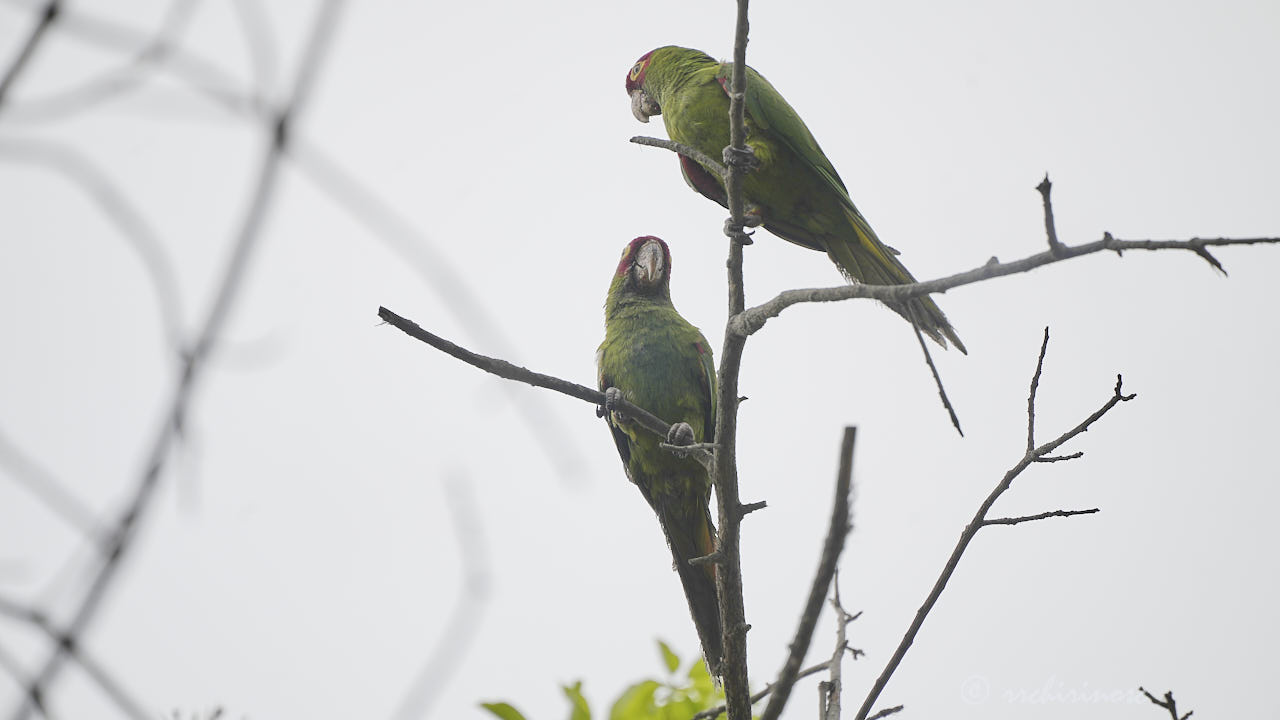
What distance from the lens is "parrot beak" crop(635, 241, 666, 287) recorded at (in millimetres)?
5258

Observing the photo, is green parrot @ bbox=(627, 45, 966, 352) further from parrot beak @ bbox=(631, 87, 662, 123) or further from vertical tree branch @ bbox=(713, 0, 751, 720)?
vertical tree branch @ bbox=(713, 0, 751, 720)

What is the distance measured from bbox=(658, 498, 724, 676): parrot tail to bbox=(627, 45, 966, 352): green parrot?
1.46 m

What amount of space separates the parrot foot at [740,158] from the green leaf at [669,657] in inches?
80.7

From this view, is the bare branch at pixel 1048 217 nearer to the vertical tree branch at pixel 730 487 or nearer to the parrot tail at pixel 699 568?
the vertical tree branch at pixel 730 487

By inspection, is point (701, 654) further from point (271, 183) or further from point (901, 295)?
point (271, 183)

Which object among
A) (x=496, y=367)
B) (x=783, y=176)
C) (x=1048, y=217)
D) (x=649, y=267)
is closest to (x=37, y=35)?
(x=1048, y=217)

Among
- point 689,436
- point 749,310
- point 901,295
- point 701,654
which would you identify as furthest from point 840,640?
point 901,295

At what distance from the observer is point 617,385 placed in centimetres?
484

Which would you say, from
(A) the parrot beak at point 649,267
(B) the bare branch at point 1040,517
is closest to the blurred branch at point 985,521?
(B) the bare branch at point 1040,517

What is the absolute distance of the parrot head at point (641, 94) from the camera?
543cm

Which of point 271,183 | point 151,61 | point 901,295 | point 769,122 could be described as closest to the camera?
point 271,183

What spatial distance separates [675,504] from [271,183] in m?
3.92

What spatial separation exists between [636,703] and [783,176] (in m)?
2.60

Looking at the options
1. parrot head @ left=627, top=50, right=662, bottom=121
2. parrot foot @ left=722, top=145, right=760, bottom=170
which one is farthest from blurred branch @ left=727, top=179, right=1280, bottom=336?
parrot head @ left=627, top=50, right=662, bottom=121
